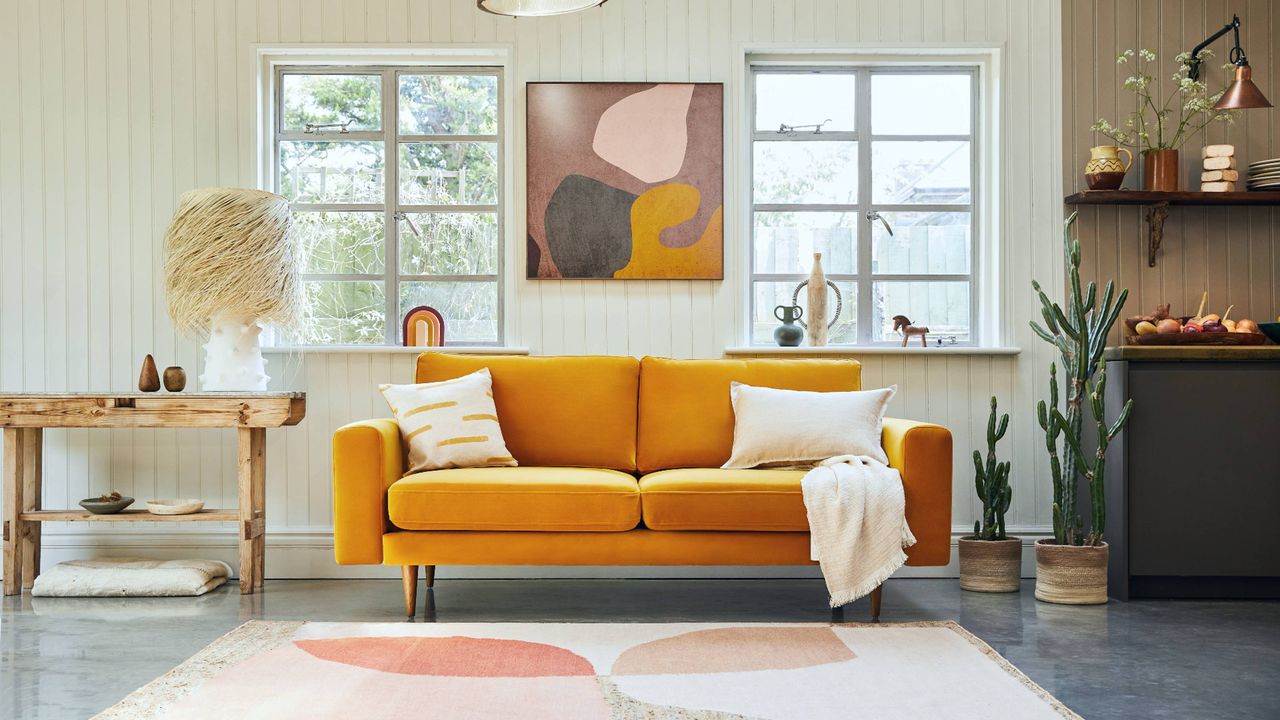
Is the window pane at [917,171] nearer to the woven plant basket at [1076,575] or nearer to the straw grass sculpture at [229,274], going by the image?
the woven plant basket at [1076,575]

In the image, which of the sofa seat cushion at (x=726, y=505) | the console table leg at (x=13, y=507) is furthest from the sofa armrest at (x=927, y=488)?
the console table leg at (x=13, y=507)

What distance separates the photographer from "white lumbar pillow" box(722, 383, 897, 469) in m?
3.60

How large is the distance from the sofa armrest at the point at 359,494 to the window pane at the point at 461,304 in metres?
1.18

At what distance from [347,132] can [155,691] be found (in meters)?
2.63

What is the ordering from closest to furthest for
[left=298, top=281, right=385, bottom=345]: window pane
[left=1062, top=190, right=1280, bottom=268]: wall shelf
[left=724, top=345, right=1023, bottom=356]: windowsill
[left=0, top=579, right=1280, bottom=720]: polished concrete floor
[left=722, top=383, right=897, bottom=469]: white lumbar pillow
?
[left=0, top=579, right=1280, bottom=720]: polished concrete floor
[left=722, top=383, right=897, bottom=469]: white lumbar pillow
[left=1062, top=190, right=1280, bottom=268]: wall shelf
[left=724, top=345, right=1023, bottom=356]: windowsill
[left=298, top=281, right=385, bottom=345]: window pane

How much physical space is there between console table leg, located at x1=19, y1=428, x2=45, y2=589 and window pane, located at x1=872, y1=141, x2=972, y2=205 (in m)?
3.52

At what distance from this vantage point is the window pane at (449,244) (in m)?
4.49

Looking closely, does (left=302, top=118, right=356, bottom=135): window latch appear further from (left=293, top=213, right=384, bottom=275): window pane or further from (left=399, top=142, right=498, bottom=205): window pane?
(left=293, top=213, right=384, bottom=275): window pane

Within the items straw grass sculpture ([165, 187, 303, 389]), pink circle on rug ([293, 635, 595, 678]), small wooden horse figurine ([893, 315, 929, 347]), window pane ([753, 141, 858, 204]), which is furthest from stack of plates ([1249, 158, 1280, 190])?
straw grass sculpture ([165, 187, 303, 389])

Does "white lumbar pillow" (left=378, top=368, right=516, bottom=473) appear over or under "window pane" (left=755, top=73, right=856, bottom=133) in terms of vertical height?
under

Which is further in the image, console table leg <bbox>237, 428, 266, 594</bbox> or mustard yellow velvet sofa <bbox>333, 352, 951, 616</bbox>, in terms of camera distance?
console table leg <bbox>237, 428, 266, 594</bbox>

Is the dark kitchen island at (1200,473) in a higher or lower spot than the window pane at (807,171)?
lower

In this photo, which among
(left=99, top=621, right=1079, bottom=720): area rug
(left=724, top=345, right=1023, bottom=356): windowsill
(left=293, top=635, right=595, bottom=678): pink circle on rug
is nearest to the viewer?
(left=99, top=621, right=1079, bottom=720): area rug

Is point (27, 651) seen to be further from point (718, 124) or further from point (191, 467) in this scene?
point (718, 124)
